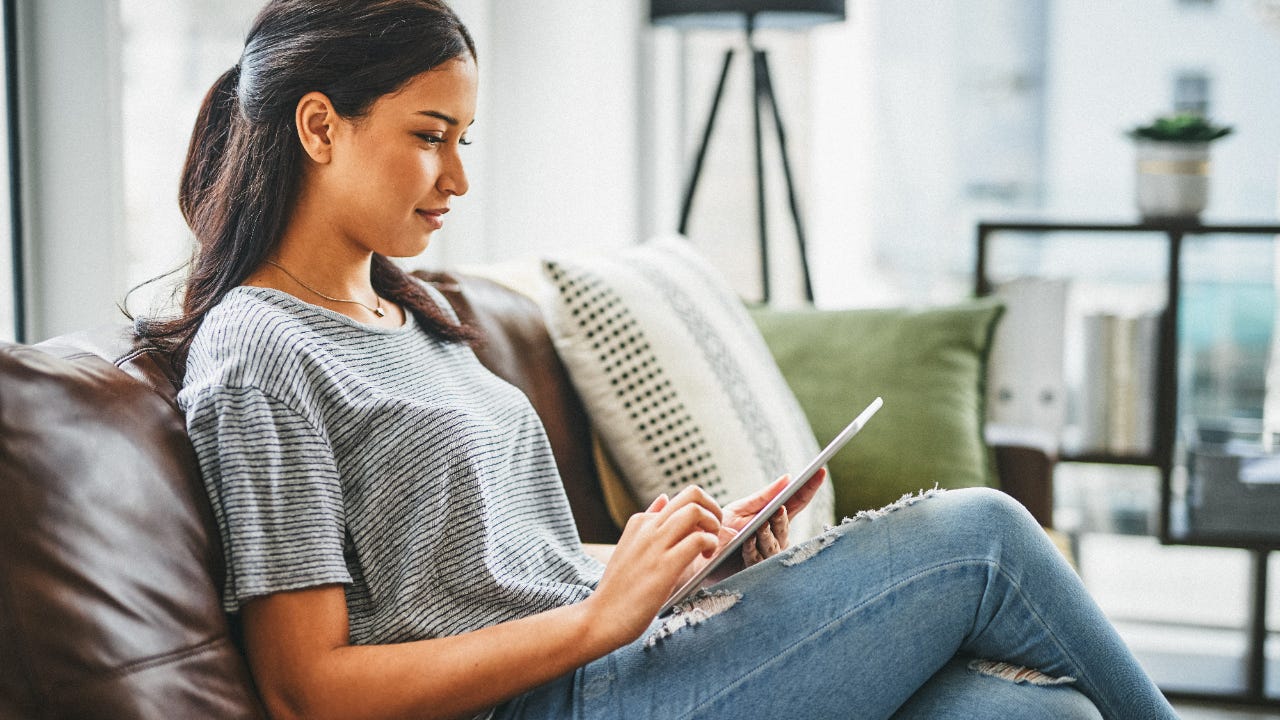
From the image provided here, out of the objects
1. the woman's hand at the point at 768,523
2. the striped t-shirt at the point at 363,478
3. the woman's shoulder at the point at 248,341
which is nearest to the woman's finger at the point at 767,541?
the woman's hand at the point at 768,523

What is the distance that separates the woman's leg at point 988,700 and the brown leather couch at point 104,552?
587 millimetres

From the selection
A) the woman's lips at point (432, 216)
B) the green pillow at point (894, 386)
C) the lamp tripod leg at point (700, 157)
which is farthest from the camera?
the lamp tripod leg at point (700, 157)

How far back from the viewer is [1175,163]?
7.59ft

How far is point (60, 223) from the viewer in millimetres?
1576

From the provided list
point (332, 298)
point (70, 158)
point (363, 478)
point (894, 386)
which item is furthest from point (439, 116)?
point (894, 386)

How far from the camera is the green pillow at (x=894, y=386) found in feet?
6.02

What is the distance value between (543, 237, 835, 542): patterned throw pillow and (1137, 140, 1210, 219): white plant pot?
114 cm

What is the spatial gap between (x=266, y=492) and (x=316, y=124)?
36cm

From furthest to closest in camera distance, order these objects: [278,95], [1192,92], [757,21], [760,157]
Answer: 1. [1192,92]
2. [760,157]
3. [757,21]
4. [278,95]

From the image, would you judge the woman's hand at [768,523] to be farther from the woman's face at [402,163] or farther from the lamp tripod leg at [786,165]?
the lamp tripod leg at [786,165]

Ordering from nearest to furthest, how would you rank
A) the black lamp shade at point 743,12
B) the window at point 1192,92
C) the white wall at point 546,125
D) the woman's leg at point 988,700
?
the woman's leg at point 988,700 → the black lamp shade at point 743,12 → the white wall at point 546,125 → the window at point 1192,92

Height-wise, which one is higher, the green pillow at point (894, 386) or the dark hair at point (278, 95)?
the dark hair at point (278, 95)

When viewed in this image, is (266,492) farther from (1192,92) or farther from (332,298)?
(1192,92)

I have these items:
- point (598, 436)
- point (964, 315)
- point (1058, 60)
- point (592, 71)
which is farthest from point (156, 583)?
point (1058, 60)
